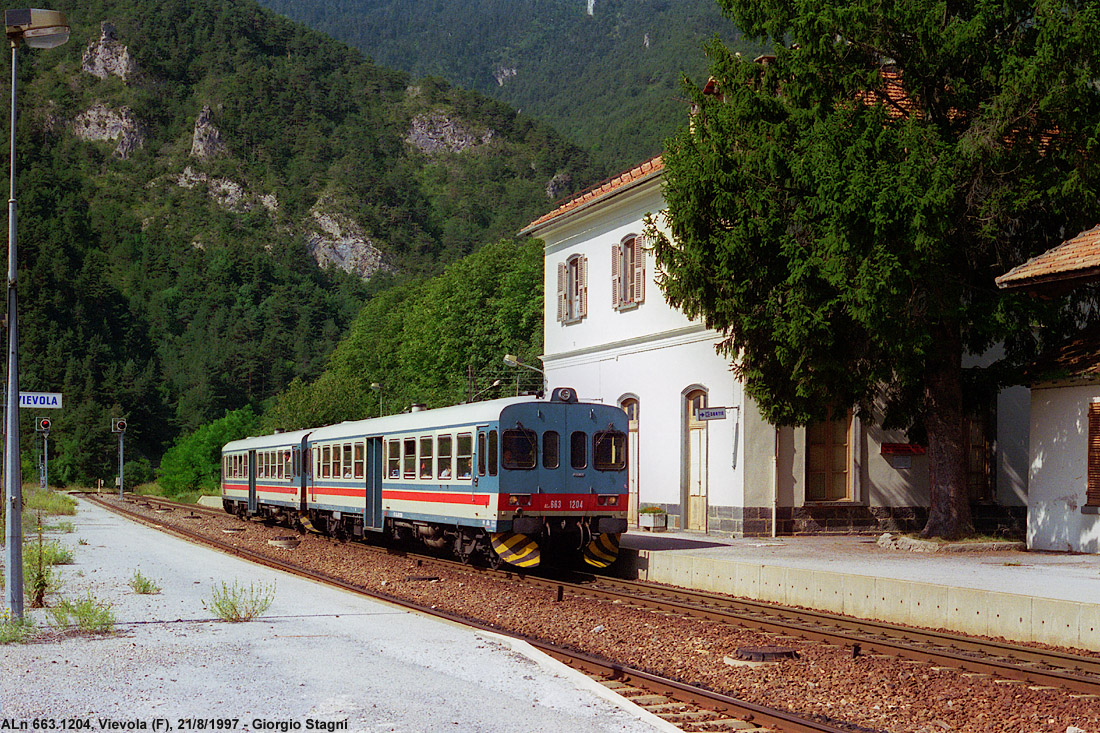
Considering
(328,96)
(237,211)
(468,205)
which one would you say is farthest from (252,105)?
(468,205)

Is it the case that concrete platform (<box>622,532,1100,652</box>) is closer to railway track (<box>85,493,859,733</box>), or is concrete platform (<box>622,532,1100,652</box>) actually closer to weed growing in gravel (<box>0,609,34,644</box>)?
railway track (<box>85,493,859,733</box>)

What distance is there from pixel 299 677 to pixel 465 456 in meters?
10.5

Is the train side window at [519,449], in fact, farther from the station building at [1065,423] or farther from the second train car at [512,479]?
the station building at [1065,423]

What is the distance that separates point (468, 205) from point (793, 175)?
13457 centimetres

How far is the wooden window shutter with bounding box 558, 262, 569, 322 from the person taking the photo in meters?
32.7

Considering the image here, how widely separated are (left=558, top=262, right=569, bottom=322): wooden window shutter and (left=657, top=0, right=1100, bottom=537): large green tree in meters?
11.2

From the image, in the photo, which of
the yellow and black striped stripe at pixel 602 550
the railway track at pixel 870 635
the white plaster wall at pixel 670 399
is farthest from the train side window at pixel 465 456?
the white plaster wall at pixel 670 399

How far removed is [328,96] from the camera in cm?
18438

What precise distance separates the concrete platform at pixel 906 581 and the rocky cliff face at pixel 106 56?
18270 cm

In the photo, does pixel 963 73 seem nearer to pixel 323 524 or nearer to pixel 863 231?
pixel 863 231

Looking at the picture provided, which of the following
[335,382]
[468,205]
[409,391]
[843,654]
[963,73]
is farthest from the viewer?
[468,205]

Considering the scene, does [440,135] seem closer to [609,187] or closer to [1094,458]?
[609,187]

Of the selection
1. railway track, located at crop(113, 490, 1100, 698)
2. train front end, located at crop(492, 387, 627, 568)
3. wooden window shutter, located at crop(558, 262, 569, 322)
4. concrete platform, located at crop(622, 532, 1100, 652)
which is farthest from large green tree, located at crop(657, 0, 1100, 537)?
wooden window shutter, located at crop(558, 262, 569, 322)

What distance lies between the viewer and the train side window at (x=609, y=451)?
19.9 metres
